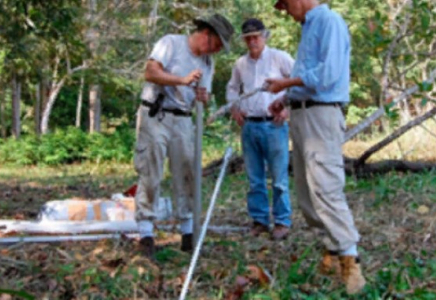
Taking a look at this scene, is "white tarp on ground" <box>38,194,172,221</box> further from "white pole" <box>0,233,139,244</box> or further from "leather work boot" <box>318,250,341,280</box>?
"leather work boot" <box>318,250,341,280</box>

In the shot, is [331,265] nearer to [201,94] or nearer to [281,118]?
[201,94]

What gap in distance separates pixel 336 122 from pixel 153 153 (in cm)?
141

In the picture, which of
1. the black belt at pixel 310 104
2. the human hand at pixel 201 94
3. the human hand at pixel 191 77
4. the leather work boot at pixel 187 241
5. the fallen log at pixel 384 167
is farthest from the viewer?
the fallen log at pixel 384 167

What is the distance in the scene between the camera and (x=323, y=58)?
439 cm

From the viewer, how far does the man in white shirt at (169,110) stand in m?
5.21

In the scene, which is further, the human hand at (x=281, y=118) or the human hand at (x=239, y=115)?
the human hand at (x=239, y=115)

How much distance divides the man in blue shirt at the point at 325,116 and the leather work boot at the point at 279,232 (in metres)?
1.59

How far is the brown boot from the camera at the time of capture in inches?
172

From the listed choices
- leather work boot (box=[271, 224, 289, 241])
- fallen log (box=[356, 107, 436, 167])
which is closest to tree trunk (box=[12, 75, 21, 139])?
fallen log (box=[356, 107, 436, 167])

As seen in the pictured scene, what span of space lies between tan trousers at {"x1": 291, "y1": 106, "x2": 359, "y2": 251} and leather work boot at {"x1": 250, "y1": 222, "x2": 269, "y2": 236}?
193cm

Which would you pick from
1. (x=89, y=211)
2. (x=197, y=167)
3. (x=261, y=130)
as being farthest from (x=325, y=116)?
(x=89, y=211)

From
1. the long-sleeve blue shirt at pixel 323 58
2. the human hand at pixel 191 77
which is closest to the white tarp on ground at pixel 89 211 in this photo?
the human hand at pixel 191 77

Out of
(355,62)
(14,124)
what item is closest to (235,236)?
(355,62)

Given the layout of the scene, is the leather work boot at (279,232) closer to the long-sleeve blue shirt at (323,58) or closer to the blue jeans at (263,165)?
the blue jeans at (263,165)
